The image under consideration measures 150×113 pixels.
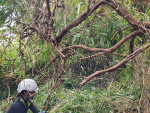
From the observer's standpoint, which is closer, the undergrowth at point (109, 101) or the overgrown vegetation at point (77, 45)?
the overgrown vegetation at point (77, 45)

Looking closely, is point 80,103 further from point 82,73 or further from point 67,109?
point 82,73

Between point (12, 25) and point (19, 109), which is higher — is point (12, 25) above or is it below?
above

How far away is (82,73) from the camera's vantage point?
3576mm

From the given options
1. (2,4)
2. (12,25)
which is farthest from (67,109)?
(2,4)

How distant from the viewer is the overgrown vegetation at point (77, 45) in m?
1.45

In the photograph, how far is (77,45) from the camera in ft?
6.07

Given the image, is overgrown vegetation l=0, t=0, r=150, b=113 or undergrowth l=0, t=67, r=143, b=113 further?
undergrowth l=0, t=67, r=143, b=113

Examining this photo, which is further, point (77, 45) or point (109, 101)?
point (109, 101)

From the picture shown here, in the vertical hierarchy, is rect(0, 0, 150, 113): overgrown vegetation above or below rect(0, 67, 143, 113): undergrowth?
above

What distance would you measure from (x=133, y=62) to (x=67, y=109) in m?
1.25

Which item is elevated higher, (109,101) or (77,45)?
(77,45)

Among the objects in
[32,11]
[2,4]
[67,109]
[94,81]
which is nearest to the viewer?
[2,4]

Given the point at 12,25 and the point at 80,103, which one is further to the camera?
the point at 80,103

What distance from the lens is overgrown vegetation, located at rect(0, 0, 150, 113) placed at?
1445mm
